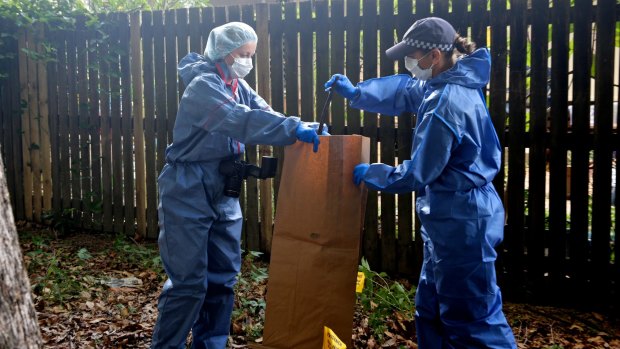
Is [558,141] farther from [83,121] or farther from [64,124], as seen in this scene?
[64,124]

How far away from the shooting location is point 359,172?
2559mm

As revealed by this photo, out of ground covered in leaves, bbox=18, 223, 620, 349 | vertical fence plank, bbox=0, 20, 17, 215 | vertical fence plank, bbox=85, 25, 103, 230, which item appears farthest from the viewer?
vertical fence plank, bbox=0, 20, 17, 215

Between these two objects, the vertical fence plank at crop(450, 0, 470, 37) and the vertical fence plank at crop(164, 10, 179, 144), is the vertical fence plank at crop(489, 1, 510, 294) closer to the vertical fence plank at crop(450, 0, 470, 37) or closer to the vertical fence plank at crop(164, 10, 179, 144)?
the vertical fence plank at crop(450, 0, 470, 37)

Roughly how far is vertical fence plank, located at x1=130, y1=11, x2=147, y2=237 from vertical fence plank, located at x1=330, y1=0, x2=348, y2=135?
2.07m

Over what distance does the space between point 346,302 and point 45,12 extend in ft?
16.6

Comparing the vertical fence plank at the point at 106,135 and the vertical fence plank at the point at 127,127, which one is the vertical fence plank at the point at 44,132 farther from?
the vertical fence plank at the point at 127,127

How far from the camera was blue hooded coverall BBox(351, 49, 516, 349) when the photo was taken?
2564 millimetres

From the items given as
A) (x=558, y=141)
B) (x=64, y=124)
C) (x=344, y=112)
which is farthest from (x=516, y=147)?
(x=64, y=124)

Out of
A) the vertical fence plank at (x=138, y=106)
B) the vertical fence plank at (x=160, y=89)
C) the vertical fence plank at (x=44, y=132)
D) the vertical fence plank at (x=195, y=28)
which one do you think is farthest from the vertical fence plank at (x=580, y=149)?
the vertical fence plank at (x=44, y=132)

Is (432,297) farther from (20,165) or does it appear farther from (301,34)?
(20,165)

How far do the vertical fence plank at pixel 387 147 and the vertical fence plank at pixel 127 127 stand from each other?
2.77 meters

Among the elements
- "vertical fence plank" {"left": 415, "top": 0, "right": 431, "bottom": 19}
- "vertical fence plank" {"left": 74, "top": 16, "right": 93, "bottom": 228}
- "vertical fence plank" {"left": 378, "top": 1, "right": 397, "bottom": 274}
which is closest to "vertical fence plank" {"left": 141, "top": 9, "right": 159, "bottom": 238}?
"vertical fence plank" {"left": 74, "top": 16, "right": 93, "bottom": 228}

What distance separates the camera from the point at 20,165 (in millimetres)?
6352

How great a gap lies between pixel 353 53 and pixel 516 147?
4.97 feet
